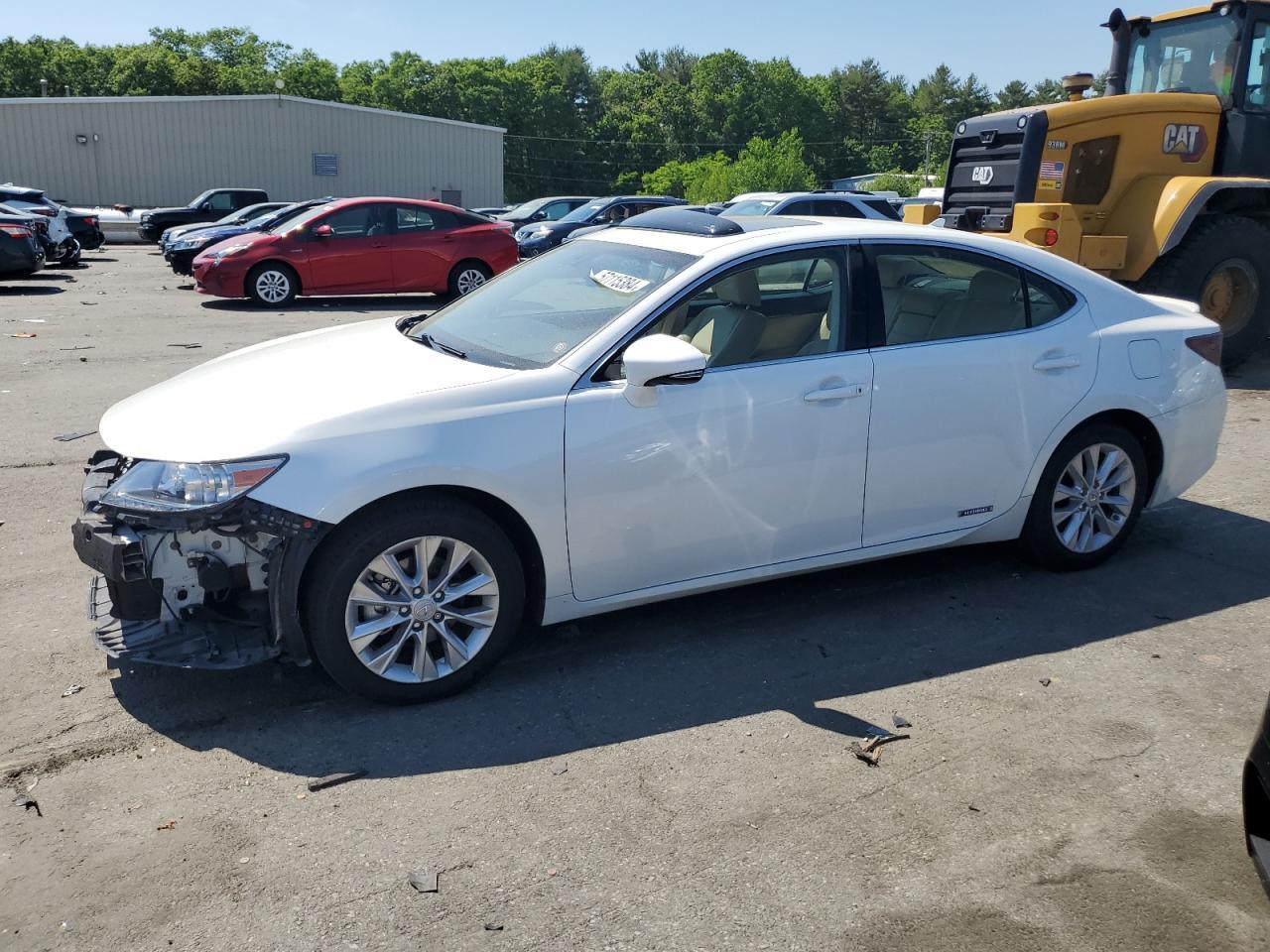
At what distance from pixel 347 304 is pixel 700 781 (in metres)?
14.5

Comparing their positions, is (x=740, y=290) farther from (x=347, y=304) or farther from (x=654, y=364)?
(x=347, y=304)

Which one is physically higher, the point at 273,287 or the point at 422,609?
the point at 273,287

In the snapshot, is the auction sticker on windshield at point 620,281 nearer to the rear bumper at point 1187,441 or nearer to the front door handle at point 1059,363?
the front door handle at point 1059,363

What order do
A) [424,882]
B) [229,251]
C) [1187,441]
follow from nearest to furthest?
[424,882] < [1187,441] < [229,251]

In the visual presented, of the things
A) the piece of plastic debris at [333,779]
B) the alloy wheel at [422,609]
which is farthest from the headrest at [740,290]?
the piece of plastic debris at [333,779]

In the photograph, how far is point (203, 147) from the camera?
42.5 m

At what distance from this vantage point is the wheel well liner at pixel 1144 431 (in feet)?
16.5

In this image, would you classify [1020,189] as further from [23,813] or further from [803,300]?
[23,813]

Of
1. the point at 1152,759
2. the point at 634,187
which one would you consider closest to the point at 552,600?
the point at 1152,759

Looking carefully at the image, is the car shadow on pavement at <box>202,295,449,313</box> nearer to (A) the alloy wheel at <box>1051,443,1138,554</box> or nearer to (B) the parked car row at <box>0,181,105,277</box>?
(B) the parked car row at <box>0,181,105,277</box>

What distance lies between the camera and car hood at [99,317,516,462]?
3697 mm

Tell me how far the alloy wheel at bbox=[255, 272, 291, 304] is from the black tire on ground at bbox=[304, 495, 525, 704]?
13.2 metres

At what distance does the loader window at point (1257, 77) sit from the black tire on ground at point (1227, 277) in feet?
3.33

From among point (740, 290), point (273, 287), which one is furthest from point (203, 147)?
point (740, 290)
